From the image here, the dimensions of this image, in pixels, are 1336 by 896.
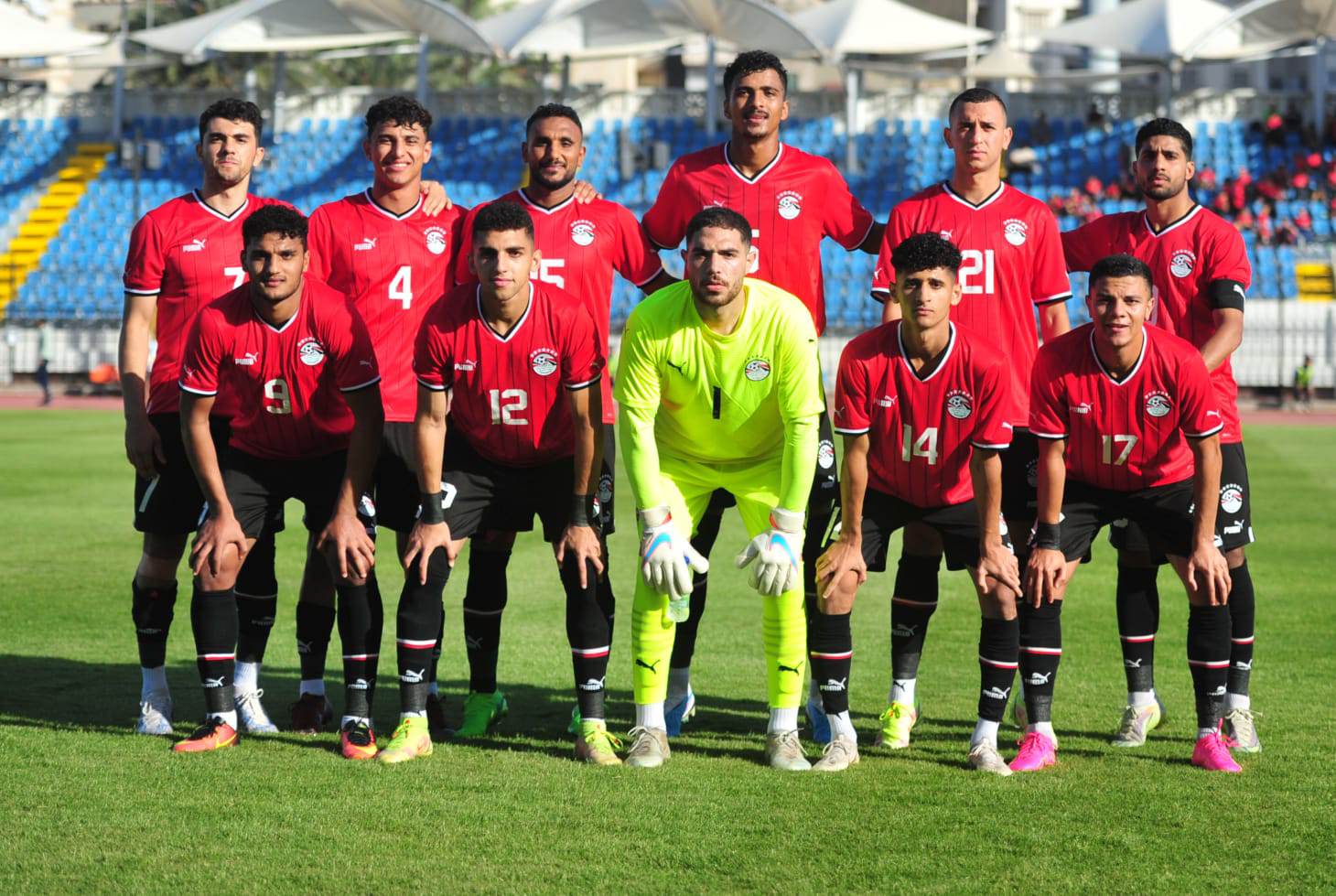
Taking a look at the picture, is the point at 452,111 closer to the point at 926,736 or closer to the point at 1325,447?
the point at 1325,447

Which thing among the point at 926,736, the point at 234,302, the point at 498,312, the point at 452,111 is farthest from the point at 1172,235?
the point at 452,111

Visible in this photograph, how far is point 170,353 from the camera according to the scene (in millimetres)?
6676

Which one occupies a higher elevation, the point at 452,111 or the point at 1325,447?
the point at 452,111

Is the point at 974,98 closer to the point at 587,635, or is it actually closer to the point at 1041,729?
the point at 1041,729

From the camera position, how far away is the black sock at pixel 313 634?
22.4 feet

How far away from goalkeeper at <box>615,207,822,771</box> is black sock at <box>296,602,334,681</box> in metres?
1.50

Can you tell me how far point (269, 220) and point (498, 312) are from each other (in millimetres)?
971

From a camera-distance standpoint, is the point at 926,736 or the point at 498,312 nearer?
the point at 498,312

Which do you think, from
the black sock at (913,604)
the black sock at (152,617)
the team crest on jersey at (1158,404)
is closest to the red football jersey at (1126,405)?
the team crest on jersey at (1158,404)

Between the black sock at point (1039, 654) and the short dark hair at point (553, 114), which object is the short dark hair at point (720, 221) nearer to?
the short dark hair at point (553, 114)

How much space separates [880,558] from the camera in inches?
252

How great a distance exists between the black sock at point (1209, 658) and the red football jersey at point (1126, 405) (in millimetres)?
618

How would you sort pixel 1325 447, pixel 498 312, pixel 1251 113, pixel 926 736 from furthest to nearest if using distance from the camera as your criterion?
pixel 1251 113 → pixel 1325 447 → pixel 926 736 → pixel 498 312

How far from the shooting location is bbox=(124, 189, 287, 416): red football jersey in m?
6.68
